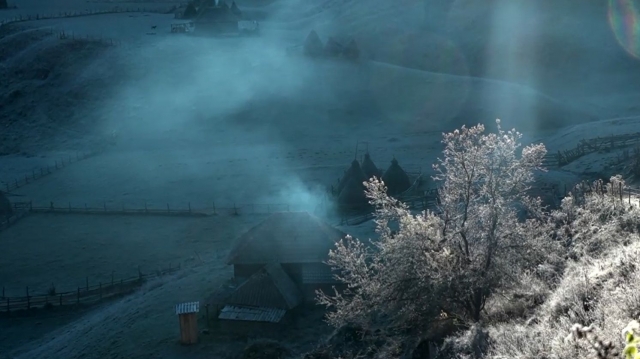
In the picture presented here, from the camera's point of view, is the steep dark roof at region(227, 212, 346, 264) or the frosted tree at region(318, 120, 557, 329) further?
the steep dark roof at region(227, 212, 346, 264)

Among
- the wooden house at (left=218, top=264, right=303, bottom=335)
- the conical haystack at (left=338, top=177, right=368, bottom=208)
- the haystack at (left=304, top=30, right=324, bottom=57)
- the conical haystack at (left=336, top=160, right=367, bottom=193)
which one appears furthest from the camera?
the haystack at (left=304, top=30, right=324, bottom=57)

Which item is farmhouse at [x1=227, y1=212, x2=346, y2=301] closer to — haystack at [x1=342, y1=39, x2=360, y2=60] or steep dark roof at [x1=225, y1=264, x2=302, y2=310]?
steep dark roof at [x1=225, y1=264, x2=302, y2=310]

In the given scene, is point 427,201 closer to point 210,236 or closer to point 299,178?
point 210,236

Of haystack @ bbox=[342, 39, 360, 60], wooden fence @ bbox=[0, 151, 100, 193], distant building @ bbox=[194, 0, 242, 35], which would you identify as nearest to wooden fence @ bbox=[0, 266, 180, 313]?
wooden fence @ bbox=[0, 151, 100, 193]

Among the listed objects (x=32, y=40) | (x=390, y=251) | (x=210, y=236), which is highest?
(x=32, y=40)

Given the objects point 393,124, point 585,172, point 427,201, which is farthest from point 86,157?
point 585,172

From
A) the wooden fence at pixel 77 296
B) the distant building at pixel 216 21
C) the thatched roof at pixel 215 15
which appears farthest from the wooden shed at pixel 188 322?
the thatched roof at pixel 215 15

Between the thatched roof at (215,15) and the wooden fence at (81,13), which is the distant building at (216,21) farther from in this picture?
the wooden fence at (81,13)
